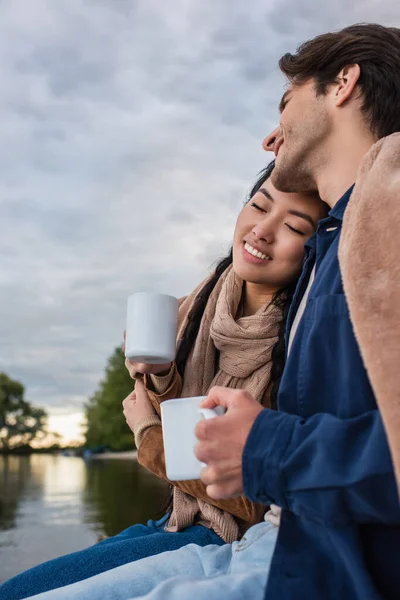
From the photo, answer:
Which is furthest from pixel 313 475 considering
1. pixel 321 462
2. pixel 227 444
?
pixel 227 444

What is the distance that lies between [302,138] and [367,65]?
1.14 ft

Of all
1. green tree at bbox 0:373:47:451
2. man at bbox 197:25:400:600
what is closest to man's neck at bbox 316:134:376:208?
man at bbox 197:25:400:600

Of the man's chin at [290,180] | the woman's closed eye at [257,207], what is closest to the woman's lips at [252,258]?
the woman's closed eye at [257,207]

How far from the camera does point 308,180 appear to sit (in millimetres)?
2400

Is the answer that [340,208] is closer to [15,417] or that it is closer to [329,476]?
[329,476]

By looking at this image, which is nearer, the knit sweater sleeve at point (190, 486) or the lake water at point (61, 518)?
the knit sweater sleeve at point (190, 486)

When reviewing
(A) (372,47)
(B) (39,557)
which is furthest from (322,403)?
(B) (39,557)

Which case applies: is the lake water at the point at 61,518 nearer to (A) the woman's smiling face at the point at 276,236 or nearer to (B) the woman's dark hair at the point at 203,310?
(B) the woman's dark hair at the point at 203,310

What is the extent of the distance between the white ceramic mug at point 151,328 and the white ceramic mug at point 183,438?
59cm

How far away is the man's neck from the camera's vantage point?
217 cm

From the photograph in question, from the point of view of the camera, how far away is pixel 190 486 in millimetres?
2545

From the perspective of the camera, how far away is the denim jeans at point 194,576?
1683 mm

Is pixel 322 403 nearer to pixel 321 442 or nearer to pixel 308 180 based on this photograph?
pixel 321 442

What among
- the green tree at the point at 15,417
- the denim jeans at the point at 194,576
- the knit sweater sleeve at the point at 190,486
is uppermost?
the knit sweater sleeve at the point at 190,486
